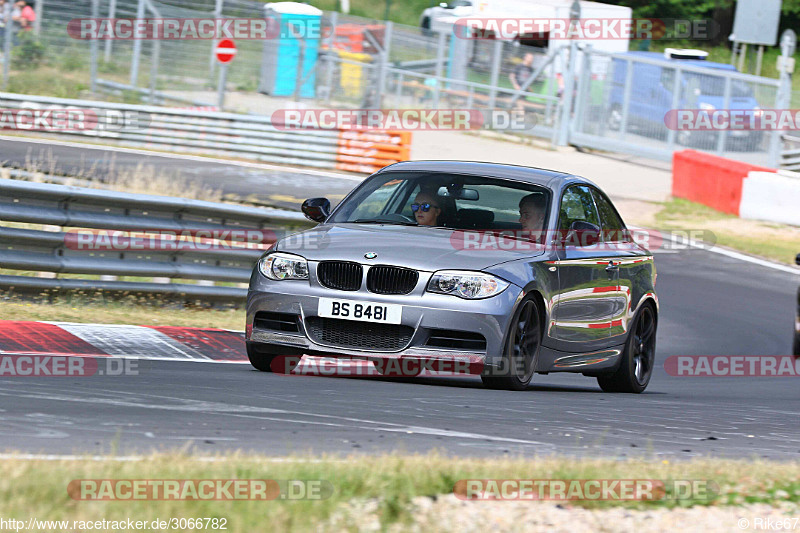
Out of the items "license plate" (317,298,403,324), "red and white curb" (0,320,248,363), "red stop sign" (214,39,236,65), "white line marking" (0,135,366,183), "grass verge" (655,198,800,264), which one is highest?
"red stop sign" (214,39,236,65)

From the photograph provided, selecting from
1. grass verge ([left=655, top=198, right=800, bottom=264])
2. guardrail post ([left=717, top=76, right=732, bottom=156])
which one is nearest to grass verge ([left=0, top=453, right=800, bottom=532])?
grass verge ([left=655, top=198, right=800, bottom=264])

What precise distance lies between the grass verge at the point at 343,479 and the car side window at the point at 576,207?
3.34 meters

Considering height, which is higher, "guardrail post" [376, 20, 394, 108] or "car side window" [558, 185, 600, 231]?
"guardrail post" [376, 20, 394, 108]

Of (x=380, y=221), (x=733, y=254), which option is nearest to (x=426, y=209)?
(x=380, y=221)

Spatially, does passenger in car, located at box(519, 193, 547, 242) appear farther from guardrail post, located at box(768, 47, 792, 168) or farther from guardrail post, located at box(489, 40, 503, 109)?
guardrail post, located at box(489, 40, 503, 109)

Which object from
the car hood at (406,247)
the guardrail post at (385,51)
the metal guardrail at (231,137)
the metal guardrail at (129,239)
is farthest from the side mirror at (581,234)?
the guardrail post at (385,51)

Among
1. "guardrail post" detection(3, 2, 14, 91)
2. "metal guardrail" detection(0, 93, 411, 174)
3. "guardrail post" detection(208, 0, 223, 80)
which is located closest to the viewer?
"metal guardrail" detection(0, 93, 411, 174)

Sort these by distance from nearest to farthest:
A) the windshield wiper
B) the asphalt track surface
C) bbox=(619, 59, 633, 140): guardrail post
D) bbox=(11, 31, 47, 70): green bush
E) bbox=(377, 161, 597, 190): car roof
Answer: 1. the asphalt track surface
2. the windshield wiper
3. bbox=(377, 161, 597, 190): car roof
4. bbox=(11, 31, 47, 70): green bush
5. bbox=(619, 59, 633, 140): guardrail post

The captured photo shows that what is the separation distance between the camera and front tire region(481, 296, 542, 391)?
24.9 feet

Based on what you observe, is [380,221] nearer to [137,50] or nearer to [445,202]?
[445,202]

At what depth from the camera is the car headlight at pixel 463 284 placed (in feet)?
24.3

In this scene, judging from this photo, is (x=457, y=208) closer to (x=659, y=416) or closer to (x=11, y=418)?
(x=659, y=416)

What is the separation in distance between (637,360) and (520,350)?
2224mm

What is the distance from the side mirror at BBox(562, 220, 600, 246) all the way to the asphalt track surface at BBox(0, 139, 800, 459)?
3.37ft
